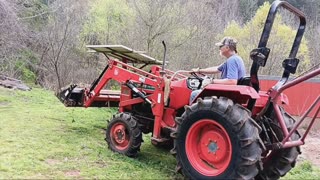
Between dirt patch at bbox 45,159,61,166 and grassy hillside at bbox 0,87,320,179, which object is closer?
grassy hillside at bbox 0,87,320,179

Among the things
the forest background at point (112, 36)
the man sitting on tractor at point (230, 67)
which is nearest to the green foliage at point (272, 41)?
the forest background at point (112, 36)

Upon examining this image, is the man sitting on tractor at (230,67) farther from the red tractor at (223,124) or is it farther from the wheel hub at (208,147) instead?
the wheel hub at (208,147)

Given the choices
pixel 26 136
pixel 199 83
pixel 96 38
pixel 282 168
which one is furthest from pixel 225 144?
pixel 96 38

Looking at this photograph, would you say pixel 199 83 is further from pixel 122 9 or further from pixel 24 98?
pixel 122 9

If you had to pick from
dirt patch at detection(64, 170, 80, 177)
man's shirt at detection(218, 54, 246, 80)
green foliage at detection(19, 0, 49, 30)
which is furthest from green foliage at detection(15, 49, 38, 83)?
man's shirt at detection(218, 54, 246, 80)

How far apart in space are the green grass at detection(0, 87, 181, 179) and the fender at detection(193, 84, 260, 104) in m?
1.17

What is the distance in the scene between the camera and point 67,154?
4.98 m

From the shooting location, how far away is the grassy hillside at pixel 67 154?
4.23 meters

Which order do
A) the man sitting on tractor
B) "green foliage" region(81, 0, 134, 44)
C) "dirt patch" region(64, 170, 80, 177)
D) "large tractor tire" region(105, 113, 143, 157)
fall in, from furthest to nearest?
"green foliage" region(81, 0, 134, 44) < "large tractor tire" region(105, 113, 143, 157) < the man sitting on tractor < "dirt patch" region(64, 170, 80, 177)

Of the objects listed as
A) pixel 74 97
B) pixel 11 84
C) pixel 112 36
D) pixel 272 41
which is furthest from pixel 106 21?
pixel 74 97

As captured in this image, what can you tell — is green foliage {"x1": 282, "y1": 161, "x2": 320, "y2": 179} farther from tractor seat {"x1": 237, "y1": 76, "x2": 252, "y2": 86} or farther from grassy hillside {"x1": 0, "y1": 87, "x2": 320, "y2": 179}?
tractor seat {"x1": 237, "y1": 76, "x2": 252, "y2": 86}

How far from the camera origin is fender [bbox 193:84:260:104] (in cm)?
394

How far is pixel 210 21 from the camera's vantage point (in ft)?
51.4

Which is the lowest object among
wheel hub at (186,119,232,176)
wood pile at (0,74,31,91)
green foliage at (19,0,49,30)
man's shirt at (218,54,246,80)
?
wood pile at (0,74,31,91)
